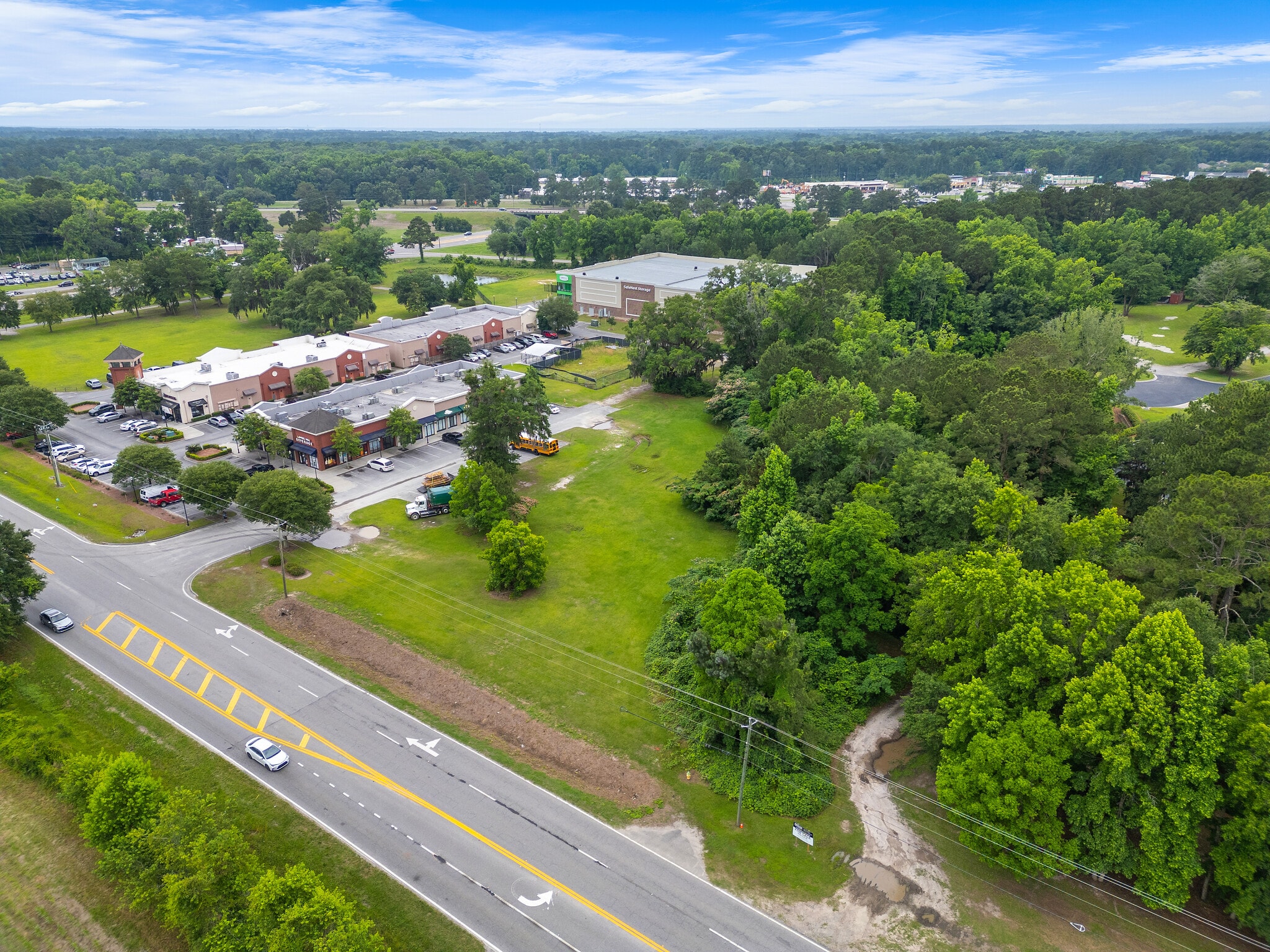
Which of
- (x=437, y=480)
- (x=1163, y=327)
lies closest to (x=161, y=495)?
(x=437, y=480)

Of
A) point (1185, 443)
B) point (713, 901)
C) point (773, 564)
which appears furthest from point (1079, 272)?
point (713, 901)

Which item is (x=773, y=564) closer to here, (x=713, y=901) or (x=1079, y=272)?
(x=713, y=901)

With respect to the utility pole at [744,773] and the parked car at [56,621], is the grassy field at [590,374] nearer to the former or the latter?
the parked car at [56,621]

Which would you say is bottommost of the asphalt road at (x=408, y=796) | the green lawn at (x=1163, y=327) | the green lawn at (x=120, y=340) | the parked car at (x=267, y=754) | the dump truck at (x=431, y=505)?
the asphalt road at (x=408, y=796)

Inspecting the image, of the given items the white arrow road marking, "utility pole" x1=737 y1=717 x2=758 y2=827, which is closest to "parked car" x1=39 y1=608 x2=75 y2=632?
the white arrow road marking

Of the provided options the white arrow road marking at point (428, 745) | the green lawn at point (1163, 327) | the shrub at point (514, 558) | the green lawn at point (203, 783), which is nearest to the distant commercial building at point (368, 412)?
the shrub at point (514, 558)

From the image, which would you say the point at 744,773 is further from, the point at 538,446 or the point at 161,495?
the point at 161,495

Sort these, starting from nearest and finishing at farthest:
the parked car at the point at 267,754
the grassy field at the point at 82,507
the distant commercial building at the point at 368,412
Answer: the parked car at the point at 267,754, the grassy field at the point at 82,507, the distant commercial building at the point at 368,412
